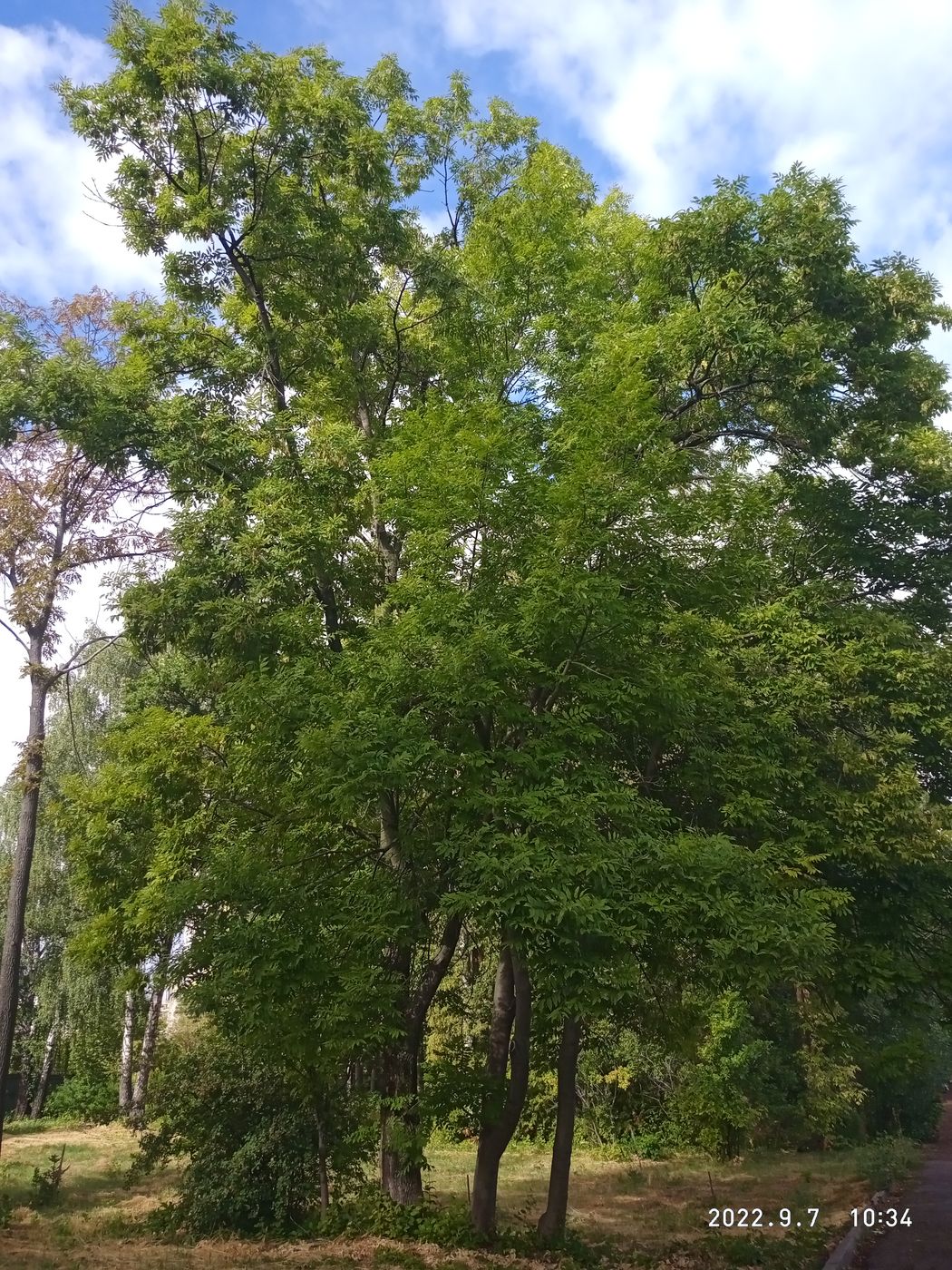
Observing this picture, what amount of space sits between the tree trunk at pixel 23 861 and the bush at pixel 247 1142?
4090 millimetres

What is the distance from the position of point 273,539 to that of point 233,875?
Answer: 12.9ft

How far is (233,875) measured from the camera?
7.85 meters

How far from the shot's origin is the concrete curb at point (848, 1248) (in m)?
9.00

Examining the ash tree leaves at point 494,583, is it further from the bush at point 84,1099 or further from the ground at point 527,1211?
the bush at point 84,1099

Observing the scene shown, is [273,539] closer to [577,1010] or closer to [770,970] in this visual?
[577,1010]

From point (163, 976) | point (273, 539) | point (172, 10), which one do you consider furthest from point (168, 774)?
point (172, 10)

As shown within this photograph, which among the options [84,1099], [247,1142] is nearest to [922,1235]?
[247,1142]

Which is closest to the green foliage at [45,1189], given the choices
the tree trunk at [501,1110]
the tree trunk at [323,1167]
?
the tree trunk at [323,1167]

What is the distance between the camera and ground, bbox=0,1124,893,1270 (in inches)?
360

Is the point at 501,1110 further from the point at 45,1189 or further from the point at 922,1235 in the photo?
the point at 45,1189

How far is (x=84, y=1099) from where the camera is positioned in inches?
1034

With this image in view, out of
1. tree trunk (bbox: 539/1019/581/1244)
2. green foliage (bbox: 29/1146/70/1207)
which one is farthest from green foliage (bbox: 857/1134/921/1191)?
green foliage (bbox: 29/1146/70/1207)
